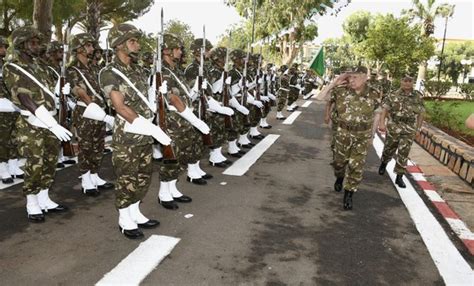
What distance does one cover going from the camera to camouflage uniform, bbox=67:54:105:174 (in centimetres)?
533

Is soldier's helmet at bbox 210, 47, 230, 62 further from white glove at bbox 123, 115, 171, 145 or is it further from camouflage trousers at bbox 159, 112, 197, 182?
white glove at bbox 123, 115, 171, 145

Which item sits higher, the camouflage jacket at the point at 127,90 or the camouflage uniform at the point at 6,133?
the camouflage jacket at the point at 127,90

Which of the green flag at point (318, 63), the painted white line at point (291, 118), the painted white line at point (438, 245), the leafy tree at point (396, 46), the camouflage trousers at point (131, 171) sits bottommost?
the painted white line at point (438, 245)

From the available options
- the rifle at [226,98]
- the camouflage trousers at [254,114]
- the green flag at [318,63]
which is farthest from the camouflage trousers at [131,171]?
the green flag at [318,63]

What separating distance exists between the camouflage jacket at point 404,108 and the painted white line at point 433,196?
1018 millimetres

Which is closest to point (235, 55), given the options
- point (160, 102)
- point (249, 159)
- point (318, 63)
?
point (249, 159)

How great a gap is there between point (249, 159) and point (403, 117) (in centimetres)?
300

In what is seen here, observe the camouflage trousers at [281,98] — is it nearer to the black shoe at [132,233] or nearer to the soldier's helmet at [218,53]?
the soldier's helmet at [218,53]

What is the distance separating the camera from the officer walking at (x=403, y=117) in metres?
6.29

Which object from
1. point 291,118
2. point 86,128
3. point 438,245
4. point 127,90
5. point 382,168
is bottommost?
point 438,245

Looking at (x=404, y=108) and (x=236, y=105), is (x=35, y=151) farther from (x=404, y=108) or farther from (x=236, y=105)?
(x=404, y=108)

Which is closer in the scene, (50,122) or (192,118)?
(50,122)

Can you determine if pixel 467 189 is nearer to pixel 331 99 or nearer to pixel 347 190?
pixel 347 190

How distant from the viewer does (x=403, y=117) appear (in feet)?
20.7
